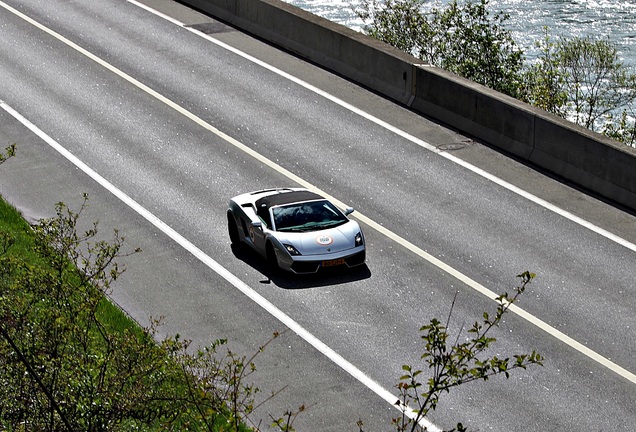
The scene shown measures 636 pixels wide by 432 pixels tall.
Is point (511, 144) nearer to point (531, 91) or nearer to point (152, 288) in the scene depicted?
point (531, 91)

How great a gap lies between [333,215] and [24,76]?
1244 centimetres

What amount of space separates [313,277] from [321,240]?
26.2 inches

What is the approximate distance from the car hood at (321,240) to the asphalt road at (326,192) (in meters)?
0.55

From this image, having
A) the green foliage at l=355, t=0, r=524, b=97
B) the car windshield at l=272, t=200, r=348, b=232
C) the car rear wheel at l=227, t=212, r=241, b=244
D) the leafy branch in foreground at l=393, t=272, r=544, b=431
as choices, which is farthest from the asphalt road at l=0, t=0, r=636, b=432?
the leafy branch in foreground at l=393, t=272, r=544, b=431

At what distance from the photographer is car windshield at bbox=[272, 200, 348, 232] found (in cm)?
1786

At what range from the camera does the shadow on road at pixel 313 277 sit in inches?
692

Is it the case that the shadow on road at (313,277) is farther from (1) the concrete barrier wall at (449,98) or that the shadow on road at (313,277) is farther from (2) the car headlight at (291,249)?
(1) the concrete barrier wall at (449,98)

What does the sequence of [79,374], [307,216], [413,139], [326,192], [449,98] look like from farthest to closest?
1. [449,98]
2. [413,139]
3. [326,192]
4. [307,216]
5. [79,374]

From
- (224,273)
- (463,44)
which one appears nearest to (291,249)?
(224,273)

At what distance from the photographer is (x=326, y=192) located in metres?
20.9

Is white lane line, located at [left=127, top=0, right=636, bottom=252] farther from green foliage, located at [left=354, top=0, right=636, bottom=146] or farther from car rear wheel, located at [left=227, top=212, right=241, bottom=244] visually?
car rear wheel, located at [left=227, top=212, right=241, bottom=244]

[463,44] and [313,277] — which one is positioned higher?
[463,44]

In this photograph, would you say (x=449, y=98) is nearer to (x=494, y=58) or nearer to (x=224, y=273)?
(x=494, y=58)

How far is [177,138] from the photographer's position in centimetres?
2389
